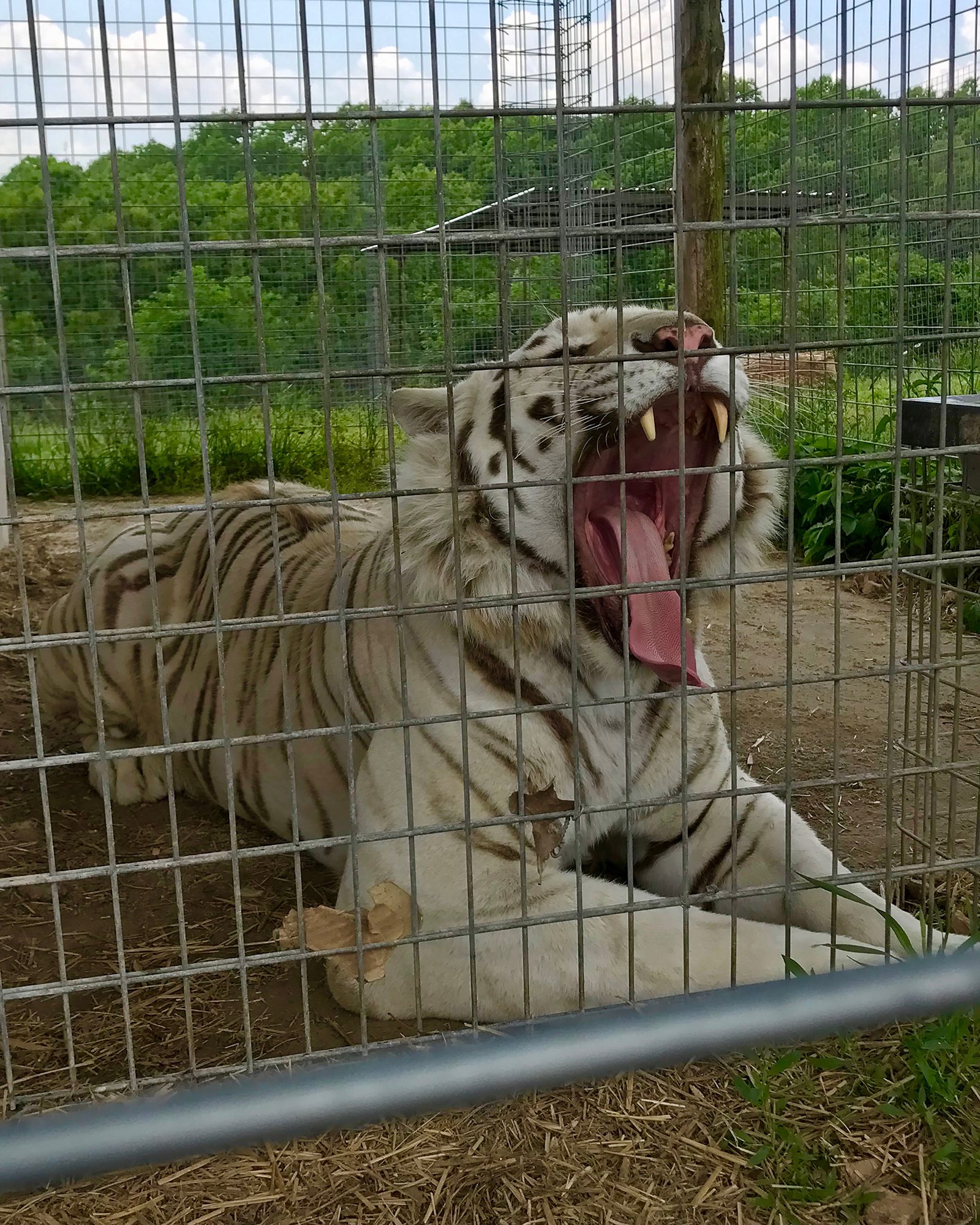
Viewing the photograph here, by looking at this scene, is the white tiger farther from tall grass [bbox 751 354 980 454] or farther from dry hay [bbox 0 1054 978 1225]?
tall grass [bbox 751 354 980 454]

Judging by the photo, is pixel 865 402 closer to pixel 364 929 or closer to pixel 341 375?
pixel 364 929

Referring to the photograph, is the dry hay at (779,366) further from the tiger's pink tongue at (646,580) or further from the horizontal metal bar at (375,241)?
the horizontal metal bar at (375,241)

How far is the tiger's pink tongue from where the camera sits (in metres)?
1.83

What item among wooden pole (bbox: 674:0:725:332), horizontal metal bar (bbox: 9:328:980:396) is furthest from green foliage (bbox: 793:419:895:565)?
horizontal metal bar (bbox: 9:328:980:396)

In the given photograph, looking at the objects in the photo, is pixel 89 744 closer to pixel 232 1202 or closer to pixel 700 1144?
pixel 232 1202

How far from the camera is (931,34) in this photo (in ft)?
13.3

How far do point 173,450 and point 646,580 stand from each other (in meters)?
5.94

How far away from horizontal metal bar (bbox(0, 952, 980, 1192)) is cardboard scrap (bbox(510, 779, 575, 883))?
1.26 meters

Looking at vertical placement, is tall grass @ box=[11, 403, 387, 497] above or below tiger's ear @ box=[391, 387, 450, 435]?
below

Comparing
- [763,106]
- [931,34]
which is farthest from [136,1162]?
[931,34]

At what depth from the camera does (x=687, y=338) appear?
5.22 feet

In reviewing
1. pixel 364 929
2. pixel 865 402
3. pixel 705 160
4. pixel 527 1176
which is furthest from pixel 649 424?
pixel 865 402

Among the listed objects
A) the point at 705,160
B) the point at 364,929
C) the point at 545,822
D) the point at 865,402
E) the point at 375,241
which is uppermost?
the point at 705,160

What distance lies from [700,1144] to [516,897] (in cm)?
45
